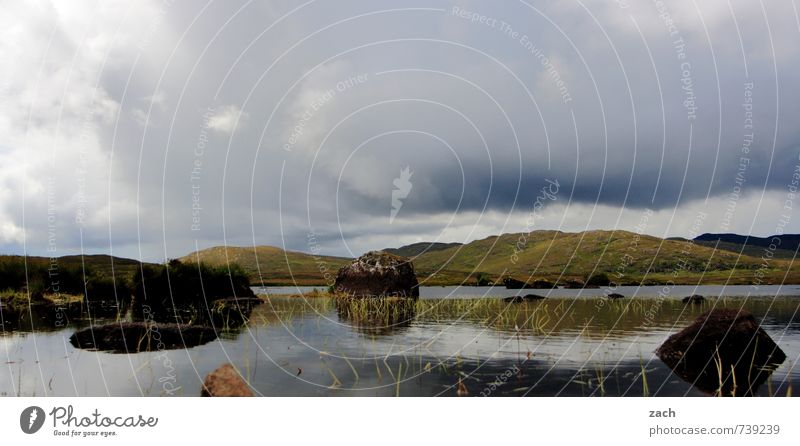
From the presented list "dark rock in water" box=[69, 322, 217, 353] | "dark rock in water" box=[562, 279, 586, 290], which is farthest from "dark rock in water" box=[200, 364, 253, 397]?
"dark rock in water" box=[562, 279, 586, 290]

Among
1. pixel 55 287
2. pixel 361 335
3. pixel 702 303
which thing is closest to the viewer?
pixel 361 335

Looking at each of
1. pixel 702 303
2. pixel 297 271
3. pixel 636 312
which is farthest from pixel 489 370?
pixel 297 271

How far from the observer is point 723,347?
15.7 m

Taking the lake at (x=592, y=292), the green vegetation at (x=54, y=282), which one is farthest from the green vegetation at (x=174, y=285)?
the lake at (x=592, y=292)

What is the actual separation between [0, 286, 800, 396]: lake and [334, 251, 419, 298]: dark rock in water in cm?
2054

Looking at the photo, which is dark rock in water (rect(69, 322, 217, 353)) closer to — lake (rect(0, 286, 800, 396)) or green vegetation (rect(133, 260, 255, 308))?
lake (rect(0, 286, 800, 396))

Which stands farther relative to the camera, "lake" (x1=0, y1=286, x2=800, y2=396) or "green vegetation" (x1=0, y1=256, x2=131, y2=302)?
"green vegetation" (x1=0, y1=256, x2=131, y2=302)

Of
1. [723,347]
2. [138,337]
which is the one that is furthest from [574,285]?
[138,337]

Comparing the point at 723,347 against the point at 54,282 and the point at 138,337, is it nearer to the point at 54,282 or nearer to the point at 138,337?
the point at 138,337

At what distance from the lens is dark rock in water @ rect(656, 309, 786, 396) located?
47.7ft

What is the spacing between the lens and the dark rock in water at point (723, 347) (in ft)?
47.7

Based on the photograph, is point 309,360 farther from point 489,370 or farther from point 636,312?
point 636,312
